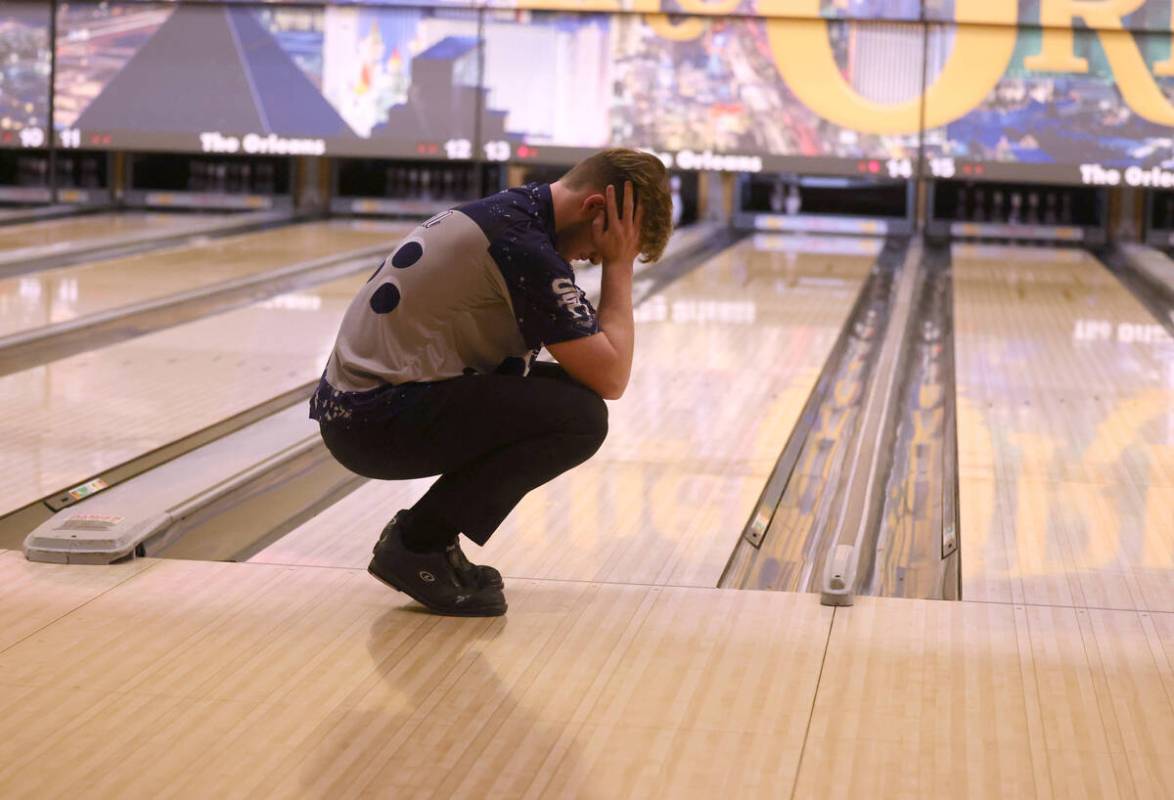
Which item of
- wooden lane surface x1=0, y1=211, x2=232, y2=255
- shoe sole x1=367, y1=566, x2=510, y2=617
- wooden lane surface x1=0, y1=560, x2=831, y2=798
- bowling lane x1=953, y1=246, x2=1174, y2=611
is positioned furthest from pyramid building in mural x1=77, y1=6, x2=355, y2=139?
shoe sole x1=367, y1=566, x2=510, y2=617

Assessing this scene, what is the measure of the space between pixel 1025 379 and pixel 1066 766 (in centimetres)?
260

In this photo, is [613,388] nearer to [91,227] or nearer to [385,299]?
[385,299]

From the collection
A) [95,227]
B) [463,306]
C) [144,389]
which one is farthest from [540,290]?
[95,227]

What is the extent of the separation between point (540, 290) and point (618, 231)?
13 centimetres

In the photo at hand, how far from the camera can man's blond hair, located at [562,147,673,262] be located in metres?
1.94

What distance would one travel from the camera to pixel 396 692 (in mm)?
1802

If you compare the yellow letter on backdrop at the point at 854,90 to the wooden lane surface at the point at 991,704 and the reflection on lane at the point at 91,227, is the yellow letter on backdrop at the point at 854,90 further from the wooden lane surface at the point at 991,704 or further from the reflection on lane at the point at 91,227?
the wooden lane surface at the point at 991,704

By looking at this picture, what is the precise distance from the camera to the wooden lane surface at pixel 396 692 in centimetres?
156

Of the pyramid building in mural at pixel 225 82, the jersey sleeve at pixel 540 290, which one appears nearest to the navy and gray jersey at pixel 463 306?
the jersey sleeve at pixel 540 290

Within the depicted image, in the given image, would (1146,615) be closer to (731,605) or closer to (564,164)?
(731,605)

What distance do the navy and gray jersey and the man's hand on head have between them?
0.06 metres

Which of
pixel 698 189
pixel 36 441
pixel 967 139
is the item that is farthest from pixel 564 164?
pixel 36 441

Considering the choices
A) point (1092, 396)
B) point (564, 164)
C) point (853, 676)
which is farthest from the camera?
point (564, 164)

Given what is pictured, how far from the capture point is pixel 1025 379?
4.09 m
